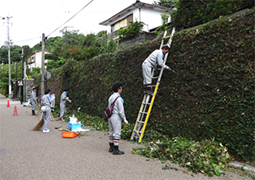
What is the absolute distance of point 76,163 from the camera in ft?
17.4

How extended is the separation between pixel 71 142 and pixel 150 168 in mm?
3587

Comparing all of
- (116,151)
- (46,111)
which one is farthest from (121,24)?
(116,151)

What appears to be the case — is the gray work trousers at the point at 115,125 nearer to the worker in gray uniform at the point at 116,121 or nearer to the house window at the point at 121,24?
the worker in gray uniform at the point at 116,121

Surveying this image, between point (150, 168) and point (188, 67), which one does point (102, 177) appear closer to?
point (150, 168)

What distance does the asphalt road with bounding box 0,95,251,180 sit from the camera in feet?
14.9

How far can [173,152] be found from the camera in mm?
5500

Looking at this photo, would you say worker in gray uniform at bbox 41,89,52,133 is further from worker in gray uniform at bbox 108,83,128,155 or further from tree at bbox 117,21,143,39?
tree at bbox 117,21,143,39

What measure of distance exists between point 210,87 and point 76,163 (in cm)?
400

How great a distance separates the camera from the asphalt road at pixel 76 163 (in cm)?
453

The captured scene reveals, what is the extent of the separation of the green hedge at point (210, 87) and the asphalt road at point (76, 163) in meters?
1.27

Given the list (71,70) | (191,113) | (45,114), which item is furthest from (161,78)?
(71,70)

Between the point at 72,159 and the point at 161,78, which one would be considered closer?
the point at 72,159

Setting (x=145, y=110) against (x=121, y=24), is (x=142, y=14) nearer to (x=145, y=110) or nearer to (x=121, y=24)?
(x=121, y=24)

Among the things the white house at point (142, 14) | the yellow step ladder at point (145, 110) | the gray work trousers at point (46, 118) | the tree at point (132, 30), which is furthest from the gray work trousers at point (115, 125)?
the white house at point (142, 14)
